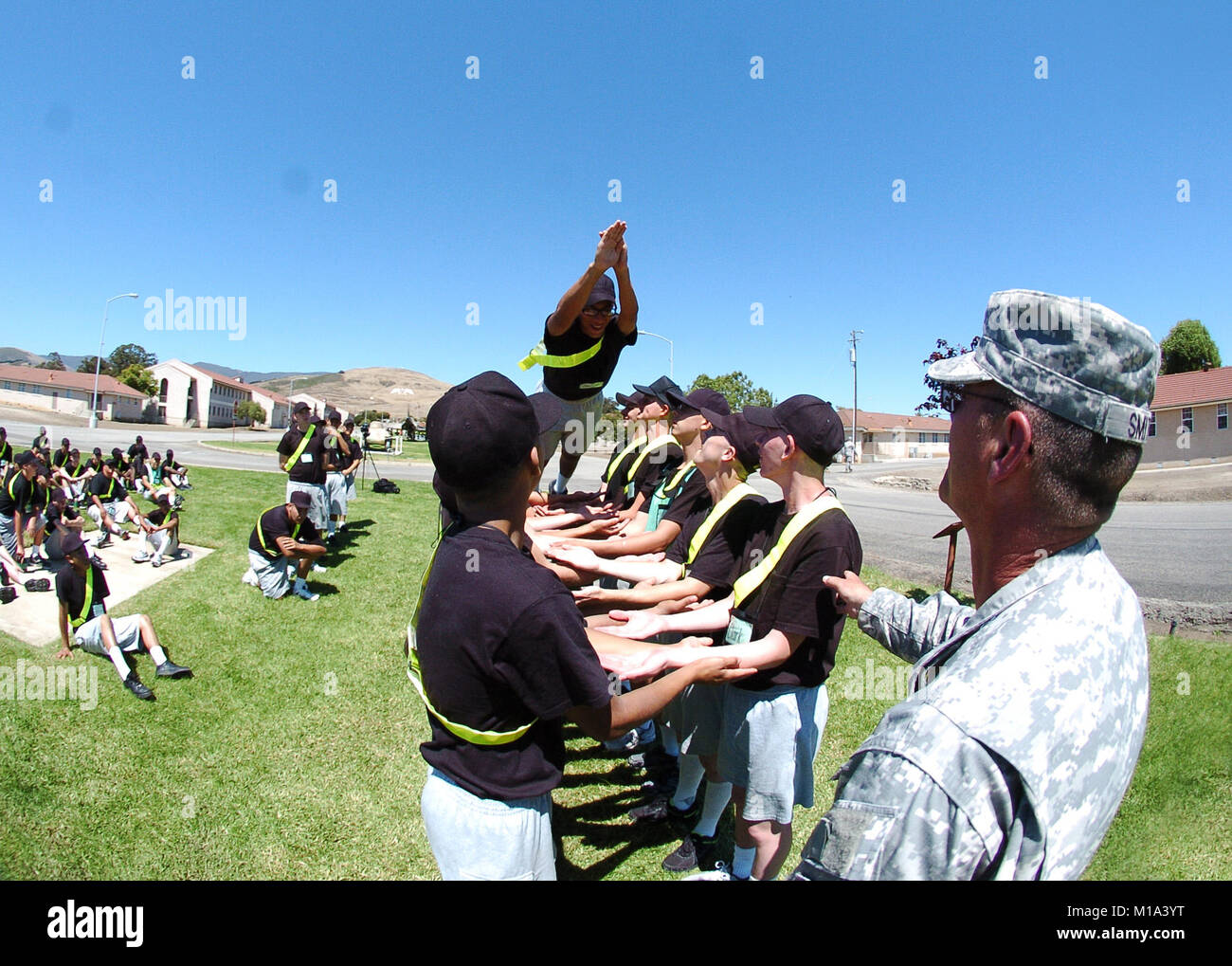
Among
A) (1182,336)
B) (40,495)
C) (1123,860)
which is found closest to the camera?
(1123,860)

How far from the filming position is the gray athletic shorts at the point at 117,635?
696 cm

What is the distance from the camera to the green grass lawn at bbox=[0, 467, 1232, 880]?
4434 mm

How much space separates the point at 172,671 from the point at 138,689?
42 centimetres

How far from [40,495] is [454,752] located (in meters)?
14.7

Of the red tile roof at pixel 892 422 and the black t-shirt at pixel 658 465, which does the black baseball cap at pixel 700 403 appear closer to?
the black t-shirt at pixel 658 465

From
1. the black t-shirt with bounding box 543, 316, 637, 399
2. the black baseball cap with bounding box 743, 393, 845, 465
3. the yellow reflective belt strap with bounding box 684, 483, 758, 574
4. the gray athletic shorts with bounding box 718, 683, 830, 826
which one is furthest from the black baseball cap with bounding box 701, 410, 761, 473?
the gray athletic shorts with bounding box 718, 683, 830, 826

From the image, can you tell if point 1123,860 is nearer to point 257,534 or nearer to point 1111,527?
point 257,534

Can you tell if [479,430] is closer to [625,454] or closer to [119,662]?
[625,454]

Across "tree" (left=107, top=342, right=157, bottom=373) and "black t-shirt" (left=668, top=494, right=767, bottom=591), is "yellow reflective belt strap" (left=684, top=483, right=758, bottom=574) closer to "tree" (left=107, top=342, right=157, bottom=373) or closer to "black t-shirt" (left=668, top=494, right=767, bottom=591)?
"black t-shirt" (left=668, top=494, right=767, bottom=591)

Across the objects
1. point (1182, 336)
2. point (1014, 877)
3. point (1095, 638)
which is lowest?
point (1014, 877)

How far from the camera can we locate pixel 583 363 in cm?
400
